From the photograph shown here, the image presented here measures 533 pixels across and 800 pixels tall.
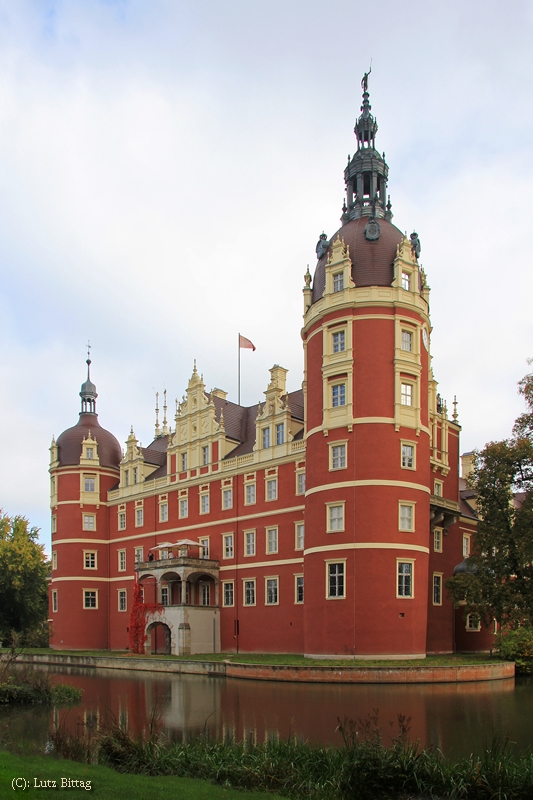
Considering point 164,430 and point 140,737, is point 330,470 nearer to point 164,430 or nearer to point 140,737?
point 140,737

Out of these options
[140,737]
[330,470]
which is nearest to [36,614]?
[330,470]

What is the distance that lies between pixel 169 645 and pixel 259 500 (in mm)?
12347

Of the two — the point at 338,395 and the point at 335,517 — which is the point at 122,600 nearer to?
the point at 335,517

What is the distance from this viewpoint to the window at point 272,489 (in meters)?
49.1

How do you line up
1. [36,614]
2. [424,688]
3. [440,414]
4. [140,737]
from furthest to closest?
1. [36,614]
2. [440,414]
3. [424,688]
4. [140,737]

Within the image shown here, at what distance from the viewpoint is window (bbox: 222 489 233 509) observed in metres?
52.5

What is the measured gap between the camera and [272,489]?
49.4m

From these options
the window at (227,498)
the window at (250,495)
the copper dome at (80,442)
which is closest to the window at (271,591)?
the window at (250,495)

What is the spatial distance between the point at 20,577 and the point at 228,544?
20.6 meters

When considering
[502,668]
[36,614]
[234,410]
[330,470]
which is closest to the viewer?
[502,668]

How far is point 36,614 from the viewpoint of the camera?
67750 mm

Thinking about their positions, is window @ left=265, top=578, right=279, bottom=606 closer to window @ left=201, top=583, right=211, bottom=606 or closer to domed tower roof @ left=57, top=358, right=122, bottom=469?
window @ left=201, top=583, right=211, bottom=606

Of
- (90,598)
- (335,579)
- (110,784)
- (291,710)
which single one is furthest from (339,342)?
(90,598)

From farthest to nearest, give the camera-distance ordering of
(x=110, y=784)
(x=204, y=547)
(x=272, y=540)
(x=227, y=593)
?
(x=204, y=547) < (x=227, y=593) < (x=272, y=540) < (x=110, y=784)
